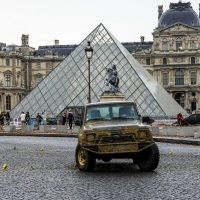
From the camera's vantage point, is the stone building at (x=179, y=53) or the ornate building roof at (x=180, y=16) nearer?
the stone building at (x=179, y=53)

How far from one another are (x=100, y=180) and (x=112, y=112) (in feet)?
6.56

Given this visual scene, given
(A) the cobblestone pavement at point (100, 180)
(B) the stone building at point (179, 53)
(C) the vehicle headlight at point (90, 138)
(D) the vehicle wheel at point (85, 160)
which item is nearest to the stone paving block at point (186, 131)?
(A) the cobblestone pavement at point (100, 180)

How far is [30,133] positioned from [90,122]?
14880 mm

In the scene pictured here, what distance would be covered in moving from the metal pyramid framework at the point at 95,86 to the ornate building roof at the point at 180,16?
38.6 m

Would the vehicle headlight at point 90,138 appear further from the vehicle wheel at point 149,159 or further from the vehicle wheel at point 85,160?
the vehicle wheel at point 149,159

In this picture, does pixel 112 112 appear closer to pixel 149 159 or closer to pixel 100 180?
pixel 149 159

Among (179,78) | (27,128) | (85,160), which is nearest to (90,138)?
(85,160)

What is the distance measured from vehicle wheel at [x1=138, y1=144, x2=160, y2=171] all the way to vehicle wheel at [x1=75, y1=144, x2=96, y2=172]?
37.9 inches

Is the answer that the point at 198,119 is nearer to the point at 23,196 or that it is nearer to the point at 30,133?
the point at 30,133

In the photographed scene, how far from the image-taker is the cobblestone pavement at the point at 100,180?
707 centimetres

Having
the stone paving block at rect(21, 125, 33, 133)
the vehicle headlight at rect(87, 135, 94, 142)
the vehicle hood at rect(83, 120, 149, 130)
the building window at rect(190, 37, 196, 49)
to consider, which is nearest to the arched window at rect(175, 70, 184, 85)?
the building window at rect(190, 37, 196, 49)

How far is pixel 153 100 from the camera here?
1478 inches

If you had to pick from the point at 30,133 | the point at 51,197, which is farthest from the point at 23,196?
the point at 30,133

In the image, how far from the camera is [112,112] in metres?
9.93
